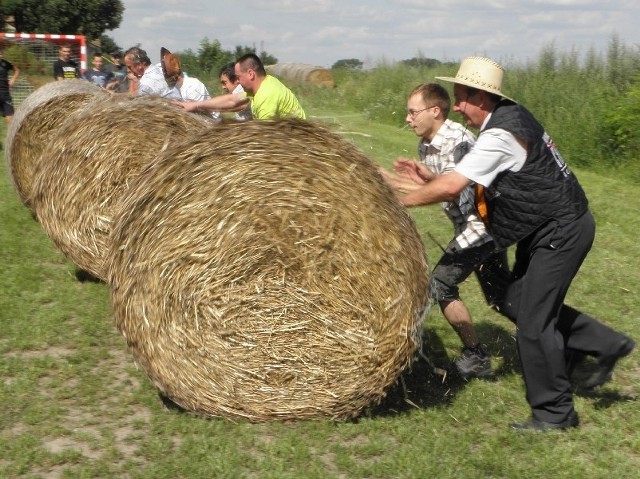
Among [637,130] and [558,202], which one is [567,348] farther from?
[637,130]

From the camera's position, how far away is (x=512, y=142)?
5.36 m

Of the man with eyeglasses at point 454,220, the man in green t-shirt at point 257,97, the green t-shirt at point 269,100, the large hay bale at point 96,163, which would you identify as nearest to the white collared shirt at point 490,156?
the man with eyeglasses at point 454,220

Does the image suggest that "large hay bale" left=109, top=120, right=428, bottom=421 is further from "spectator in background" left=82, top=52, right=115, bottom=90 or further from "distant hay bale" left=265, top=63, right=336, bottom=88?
"distant hay bale" left=265, top=63, right=336, bottom=88

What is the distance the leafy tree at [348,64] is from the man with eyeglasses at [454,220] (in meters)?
30.6

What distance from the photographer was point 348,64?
41.5 meters

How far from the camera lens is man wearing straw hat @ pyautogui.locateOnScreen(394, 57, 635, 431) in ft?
17.5

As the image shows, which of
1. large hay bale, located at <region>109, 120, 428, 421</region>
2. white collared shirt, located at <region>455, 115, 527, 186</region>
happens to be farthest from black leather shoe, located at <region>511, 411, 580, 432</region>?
white collared shirt, located at <region>455, 115, 527, 186</region>

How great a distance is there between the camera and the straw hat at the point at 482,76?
5.56 meters

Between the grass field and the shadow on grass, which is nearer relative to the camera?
the grass field

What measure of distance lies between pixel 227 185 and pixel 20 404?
203cm

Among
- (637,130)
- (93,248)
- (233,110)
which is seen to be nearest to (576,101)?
(637,130)

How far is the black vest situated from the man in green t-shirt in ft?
8.64

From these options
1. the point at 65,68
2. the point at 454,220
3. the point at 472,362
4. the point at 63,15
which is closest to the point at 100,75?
the point at 65,68

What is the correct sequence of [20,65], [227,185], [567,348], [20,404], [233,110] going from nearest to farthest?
1. [227,185]
2. [20,404]
3. [567,348]
4. [233,110]
5. [20,65]
